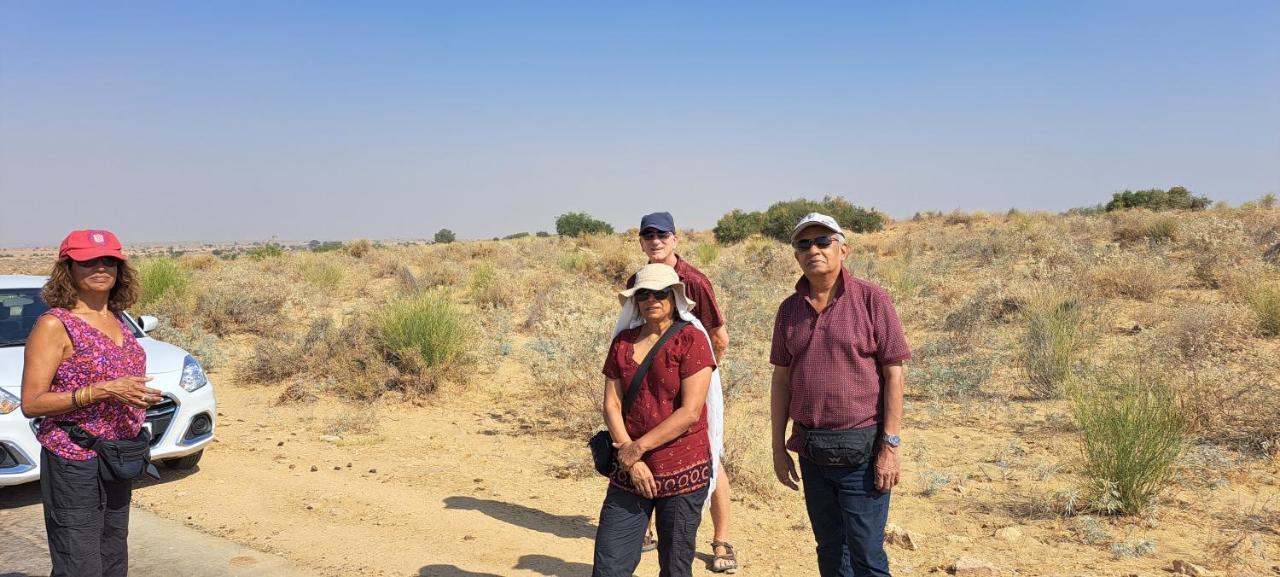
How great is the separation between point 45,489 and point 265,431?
5.12 metres

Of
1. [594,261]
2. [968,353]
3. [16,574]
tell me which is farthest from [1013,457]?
[594,261]

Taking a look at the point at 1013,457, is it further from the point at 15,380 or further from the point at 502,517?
the point at 15,380

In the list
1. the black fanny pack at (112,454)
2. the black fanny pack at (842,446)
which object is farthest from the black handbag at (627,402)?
the black fanny pack at (112,454)

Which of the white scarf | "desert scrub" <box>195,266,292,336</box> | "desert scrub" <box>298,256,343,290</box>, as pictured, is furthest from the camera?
"desert scrub" <box>298,256,343,290</box>

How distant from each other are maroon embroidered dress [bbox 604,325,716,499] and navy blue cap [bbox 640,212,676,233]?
1.22 m

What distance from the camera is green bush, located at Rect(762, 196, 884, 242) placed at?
3344 centimetres

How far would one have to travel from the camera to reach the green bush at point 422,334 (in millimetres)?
9594

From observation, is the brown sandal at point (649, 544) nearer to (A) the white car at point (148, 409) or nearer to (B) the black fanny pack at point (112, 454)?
(B) the black fanny pack at point (112, 454)

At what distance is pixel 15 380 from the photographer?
541 centimetres

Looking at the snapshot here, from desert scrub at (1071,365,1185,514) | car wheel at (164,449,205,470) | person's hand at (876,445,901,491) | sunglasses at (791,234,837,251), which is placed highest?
sunglasses at (791,234,837,251)

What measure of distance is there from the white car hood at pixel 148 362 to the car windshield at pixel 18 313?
200 millimetres

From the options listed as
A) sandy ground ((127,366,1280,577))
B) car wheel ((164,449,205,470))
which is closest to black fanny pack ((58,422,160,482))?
sandy ground ((127,366,1280,577))

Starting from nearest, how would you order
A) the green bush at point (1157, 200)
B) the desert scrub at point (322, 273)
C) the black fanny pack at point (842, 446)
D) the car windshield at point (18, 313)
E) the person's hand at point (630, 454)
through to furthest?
the black fanny pack at point (842, 446) → the person's hand at point (630, 454) → the car windshield at point (18, 313) → the desert scrub at point (322, 273) → the green bush at point (1157, 200)

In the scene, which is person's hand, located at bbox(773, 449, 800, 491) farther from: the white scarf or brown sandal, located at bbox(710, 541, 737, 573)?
brown sandal, located at bbox(710, 541, 737, 573)
